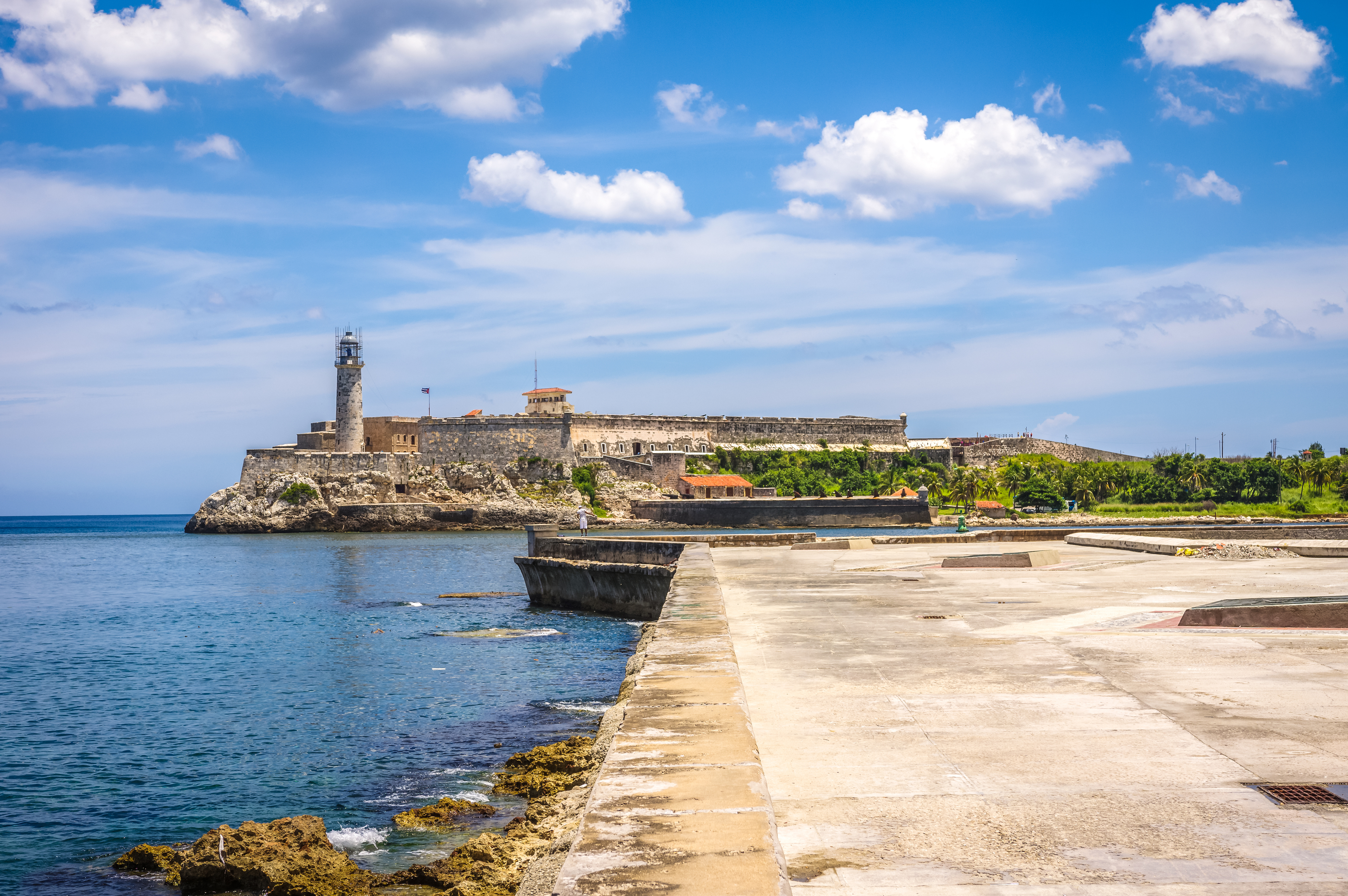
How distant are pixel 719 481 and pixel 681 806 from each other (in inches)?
3139

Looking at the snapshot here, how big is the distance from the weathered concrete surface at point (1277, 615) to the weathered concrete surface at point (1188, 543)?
11.1m

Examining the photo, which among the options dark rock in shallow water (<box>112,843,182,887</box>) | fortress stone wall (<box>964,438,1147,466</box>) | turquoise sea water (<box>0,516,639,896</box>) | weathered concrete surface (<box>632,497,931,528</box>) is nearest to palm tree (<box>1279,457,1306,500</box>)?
fortress stone wall (<box>964,438,1147,466</box>)

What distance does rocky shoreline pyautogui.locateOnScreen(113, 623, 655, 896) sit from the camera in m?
6.87

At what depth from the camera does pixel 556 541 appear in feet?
95.2

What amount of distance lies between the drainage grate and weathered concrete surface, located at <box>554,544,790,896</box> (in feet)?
7.98

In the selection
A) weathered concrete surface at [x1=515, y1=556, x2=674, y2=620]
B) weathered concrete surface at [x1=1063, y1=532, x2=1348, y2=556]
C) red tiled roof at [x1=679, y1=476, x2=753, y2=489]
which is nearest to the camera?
weathered concrete surface at [x1=1063, y1=532, x2=1348, y2=556]

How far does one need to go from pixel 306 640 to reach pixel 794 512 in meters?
54.3

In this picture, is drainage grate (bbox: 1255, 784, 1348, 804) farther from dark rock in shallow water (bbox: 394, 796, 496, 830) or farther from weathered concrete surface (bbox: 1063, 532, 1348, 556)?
weathered concrete surface (bbox: 1063, 532, 1348, 556)

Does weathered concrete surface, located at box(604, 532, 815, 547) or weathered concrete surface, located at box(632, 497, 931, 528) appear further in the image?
weathered concrete surface, located at box(632, 497, 931, 528)

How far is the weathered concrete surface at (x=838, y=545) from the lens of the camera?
87.0 feet

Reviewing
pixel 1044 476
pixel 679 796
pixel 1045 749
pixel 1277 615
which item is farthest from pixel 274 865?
pixel 1044 476

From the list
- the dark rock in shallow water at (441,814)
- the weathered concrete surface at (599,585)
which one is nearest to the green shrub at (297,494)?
the weathered concrete surface at (599,585)

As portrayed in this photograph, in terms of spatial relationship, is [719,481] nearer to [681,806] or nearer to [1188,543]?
[1188,543]

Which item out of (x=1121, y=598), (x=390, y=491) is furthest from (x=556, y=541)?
(x=390, y=491)
